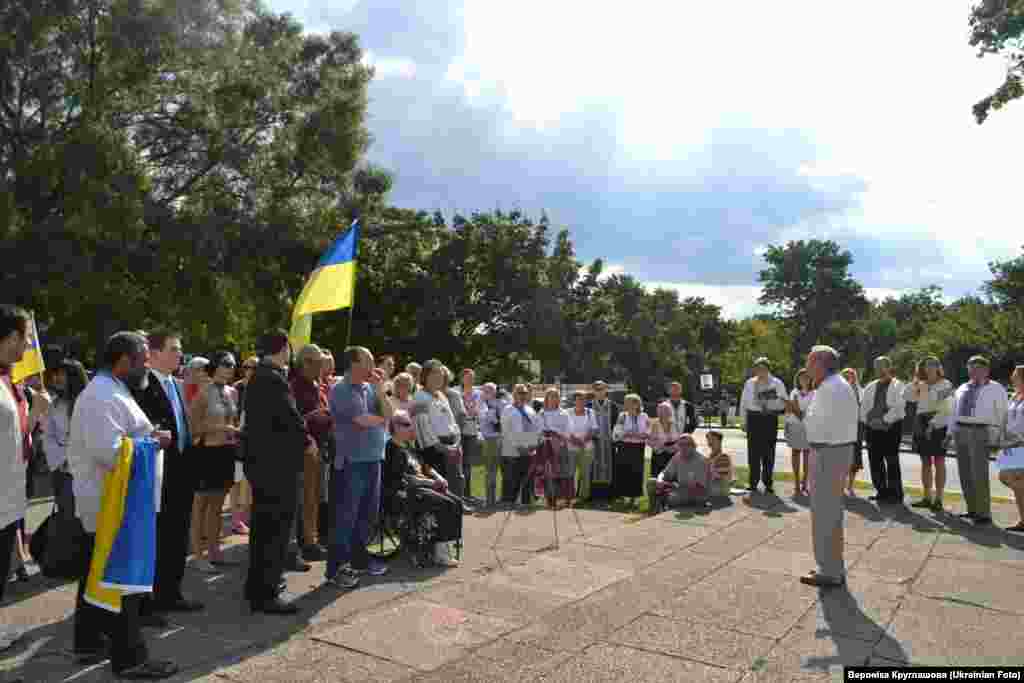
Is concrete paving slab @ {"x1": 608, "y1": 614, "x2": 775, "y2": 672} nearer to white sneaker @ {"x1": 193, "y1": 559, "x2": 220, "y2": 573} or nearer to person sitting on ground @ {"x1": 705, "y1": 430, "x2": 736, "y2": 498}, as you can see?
white sneaker @ {"x1": 193, "y1": 559, "x2": 220, "y2": 573}

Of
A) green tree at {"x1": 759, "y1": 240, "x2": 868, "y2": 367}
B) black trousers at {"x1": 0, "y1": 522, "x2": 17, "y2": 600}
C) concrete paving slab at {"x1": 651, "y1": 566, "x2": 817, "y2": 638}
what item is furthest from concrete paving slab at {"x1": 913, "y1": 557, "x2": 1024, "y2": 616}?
green tree at {"x1": 759, "y1": 240, "x2": 868, "y2": 367}

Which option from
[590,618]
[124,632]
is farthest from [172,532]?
[590,618]

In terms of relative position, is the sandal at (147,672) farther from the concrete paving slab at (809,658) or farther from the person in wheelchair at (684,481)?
the person in wheelchair at (684,481)

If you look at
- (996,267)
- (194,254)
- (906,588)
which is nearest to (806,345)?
(996,267)

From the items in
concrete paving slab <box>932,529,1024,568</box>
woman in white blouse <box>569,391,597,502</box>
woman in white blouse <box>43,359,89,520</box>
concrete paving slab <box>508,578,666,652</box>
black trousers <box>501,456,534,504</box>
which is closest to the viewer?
concrete paving slab <box>508,578,666,652</box>

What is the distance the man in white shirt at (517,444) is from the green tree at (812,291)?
73222 millimetres

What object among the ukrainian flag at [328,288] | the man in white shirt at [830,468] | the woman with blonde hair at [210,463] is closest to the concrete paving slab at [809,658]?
the man in white shirt at [830,468]

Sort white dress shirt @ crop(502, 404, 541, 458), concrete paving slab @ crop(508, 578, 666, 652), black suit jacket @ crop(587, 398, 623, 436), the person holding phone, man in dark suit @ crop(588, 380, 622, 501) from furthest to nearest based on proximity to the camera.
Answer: black suit jacket @ crop(587, 398, 623, 436) → the person holding phone → man in dark suit @ crop(588, 380, 622, 501) → white dress shirt @ crop(502, 404, 541, 458) → concrete paving slab @ crop(508, 578, 666, 652)

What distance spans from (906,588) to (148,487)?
570 centimetres

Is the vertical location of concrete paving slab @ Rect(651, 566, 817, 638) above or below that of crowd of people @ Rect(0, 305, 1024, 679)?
below

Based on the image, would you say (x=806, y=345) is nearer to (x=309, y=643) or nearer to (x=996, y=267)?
(x=996, y=267)

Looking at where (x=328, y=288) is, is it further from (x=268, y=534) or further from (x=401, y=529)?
(x=268, y=534)

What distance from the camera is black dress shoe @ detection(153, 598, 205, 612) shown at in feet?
17.4

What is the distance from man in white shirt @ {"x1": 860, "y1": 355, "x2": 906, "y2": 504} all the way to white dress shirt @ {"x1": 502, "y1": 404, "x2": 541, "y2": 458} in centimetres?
450
